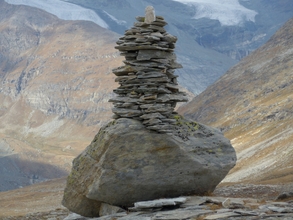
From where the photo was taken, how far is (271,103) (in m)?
106

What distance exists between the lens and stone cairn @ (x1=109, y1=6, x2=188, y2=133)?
86.2 feet

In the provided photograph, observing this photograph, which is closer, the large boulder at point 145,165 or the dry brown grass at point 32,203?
the large boulder at point 145,165

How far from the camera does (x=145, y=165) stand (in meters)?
25.8

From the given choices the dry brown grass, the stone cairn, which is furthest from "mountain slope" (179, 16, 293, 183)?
the dry brown grass

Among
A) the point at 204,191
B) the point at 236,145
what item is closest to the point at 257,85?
the point at 236,145

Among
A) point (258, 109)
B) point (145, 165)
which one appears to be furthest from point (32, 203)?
point (145, 165)

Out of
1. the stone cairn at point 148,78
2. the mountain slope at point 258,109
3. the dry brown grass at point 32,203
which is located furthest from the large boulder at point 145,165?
the dry brown grass at point 32,203

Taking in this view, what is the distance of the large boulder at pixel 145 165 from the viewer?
84.2 feet

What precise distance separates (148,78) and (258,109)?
84575mm

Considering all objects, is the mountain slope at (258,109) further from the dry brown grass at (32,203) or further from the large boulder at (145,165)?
the dry brown grass at (32,203)

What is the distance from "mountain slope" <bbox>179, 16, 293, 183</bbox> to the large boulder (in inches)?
765

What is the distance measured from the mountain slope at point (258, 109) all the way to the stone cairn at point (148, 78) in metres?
20.7

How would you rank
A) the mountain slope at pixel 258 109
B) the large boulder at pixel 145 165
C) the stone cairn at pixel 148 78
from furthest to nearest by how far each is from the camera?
the mountain slope at pixel 258 109
the stone cairn at pixel 148 78
the large boulder at pixel 145 165

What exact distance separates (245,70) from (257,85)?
1871cm
